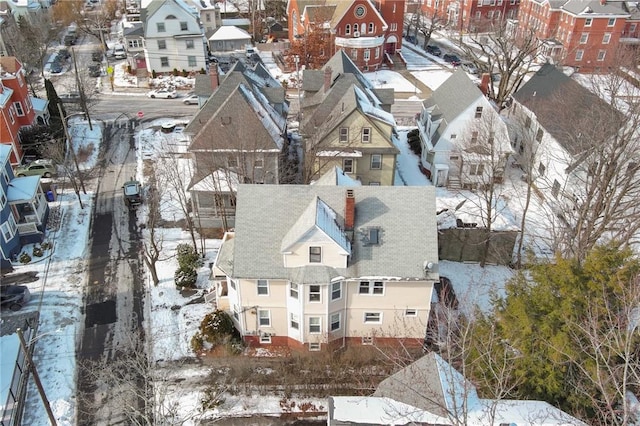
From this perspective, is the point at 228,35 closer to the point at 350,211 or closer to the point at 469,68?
the point at 469,68

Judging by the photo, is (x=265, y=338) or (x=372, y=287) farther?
(x=265, y=338)

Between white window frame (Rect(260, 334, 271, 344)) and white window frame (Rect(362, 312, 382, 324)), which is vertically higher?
white window frame (Rect(362, 312, 382, 324))

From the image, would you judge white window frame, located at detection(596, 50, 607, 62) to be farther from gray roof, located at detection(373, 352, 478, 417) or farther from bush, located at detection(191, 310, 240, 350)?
bush, located at detection(191, 310, 240, 350)

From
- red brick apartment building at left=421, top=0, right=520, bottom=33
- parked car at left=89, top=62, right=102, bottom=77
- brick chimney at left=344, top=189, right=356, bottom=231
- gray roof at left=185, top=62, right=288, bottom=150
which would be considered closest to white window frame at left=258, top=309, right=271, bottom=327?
brick chimney at left=344, top=189, right=356, bottom=231

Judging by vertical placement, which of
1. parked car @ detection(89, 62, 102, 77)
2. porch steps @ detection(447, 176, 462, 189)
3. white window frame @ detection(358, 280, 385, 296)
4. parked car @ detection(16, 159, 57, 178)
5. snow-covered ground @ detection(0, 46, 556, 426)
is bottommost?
snow-covered ground @ detection(0, 46, 556, 426)

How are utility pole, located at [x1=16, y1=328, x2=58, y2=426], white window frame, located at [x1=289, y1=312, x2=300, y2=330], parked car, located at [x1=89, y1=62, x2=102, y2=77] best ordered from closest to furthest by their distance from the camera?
utility pole, located at [x1=16, y1=328, x2=58, y2=426] < white window frame, located at [x1=289, y1=312, x2=300, y2=330] < parked car, located at [x1=89, y1=62, x2=102, y2=77]

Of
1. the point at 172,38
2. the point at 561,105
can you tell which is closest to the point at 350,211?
the point at 561,105

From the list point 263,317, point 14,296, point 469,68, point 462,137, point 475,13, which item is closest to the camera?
point 263,317
